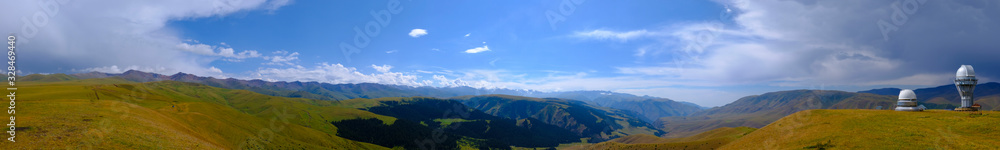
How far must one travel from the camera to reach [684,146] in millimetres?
125125

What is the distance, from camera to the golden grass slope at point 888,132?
49875 mm

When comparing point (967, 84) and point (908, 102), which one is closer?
point (967, 84)

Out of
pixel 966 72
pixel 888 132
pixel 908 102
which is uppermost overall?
pixel 966 72

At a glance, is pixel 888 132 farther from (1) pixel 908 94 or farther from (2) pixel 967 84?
(2) pixel 967 84

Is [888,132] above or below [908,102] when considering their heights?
below

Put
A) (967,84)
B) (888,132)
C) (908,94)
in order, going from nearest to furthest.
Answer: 1. (888,132)
2. (967,84)
3. (908,94)

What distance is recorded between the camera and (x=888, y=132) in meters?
55.9

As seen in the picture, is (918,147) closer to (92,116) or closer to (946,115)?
(946,115)

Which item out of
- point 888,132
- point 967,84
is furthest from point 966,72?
point 888,132

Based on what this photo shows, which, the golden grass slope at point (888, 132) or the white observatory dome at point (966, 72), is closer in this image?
the golden grass slope at point (888, 132)

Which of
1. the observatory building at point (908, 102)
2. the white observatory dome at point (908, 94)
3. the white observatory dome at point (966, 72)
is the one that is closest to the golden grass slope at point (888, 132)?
the observatory building at point (908, 102)

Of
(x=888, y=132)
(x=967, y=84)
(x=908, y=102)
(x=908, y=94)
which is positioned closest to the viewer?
(x=888, y=132)

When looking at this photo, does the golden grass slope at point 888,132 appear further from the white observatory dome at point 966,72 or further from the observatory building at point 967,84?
the white observatory dome at point 966,72

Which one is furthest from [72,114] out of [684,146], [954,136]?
[684,146]
